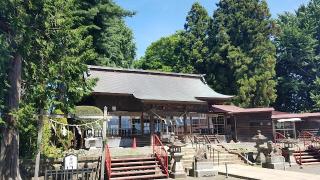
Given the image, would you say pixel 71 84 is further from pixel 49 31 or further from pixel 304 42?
pixel 304 42

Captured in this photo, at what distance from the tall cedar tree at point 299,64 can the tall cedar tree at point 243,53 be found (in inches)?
223

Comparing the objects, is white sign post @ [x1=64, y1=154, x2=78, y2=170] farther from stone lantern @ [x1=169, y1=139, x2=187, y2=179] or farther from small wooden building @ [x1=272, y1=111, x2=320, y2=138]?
small wooden building @ [x1=272, y1=111, x2=320, y2=138]

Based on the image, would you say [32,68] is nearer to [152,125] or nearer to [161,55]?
[152,125]

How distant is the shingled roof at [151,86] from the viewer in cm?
2439

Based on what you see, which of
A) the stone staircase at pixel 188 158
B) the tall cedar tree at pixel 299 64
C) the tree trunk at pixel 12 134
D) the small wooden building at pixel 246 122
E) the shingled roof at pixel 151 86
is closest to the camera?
the tree trunk at pixel 12 134

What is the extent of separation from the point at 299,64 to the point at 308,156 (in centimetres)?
2759

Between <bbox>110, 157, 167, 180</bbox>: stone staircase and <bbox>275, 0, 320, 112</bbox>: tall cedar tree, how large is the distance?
112ft

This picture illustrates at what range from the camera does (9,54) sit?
13.4 m

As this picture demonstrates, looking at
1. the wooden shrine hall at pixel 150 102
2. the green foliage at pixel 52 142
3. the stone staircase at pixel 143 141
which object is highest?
the wooden shrine hall at pixel 150 102

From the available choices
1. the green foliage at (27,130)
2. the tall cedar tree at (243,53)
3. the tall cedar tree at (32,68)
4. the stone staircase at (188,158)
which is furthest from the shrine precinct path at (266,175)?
the tall cedar tree at (243,53)

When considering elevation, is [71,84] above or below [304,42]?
below

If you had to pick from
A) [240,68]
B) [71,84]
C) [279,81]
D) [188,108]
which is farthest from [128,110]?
[279,81]

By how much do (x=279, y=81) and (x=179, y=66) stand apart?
1479 cm

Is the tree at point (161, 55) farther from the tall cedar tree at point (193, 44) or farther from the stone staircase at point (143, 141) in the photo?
the stone staircase at point (143, 141)
